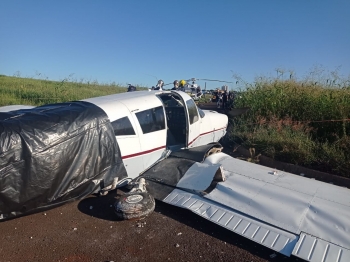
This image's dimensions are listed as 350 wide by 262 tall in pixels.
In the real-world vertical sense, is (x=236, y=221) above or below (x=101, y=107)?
below

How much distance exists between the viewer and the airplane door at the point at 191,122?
7.01m

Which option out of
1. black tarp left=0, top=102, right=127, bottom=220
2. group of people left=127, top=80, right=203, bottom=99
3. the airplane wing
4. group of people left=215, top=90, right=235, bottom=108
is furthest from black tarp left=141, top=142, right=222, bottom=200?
group of people left=215, top=90, right=235, bottom=108

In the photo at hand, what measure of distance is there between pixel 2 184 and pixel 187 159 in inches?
133

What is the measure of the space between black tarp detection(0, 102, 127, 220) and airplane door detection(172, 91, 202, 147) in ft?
7.59

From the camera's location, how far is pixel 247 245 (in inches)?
158

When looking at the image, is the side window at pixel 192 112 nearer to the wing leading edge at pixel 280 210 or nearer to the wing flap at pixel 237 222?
the wing leading edge at pixel 280 210

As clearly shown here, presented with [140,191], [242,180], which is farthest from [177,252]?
[242,180]

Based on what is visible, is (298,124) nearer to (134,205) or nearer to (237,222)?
(237,222)

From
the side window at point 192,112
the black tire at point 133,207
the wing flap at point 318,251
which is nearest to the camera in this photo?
the wing flap at point 318,251

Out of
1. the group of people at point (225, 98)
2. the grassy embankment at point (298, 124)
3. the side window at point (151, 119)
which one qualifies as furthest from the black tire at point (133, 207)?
the group of people at point (225, 98)

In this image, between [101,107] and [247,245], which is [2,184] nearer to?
[101,107]

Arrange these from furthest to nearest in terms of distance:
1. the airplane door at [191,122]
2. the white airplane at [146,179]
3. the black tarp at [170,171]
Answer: the airplane door at [191,122] → the black tarp at [170,171] → the white airplane at [146,179]

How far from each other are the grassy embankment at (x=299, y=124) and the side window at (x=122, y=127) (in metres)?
4.50

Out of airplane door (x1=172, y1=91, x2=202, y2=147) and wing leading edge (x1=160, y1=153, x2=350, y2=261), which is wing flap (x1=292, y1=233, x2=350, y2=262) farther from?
airplane door (x1=172, y1=91, x2=202, y2=147)
